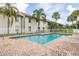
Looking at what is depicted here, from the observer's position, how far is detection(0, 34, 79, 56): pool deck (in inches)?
120

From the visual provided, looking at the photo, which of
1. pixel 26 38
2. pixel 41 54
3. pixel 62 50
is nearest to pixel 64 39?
pixel 62 50

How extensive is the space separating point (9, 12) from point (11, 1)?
0.20m

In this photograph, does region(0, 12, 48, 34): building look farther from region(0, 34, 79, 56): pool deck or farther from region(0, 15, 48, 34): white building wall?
region(0, 34, 79, 56): pool deck

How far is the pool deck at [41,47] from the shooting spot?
304cm

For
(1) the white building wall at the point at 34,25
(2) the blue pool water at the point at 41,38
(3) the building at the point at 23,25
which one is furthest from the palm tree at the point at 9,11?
(2) the blue pool water at the point at 41,38

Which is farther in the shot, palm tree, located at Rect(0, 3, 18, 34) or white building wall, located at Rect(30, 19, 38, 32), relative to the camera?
white building wall, located at Rect(30, 19, 38, 32)

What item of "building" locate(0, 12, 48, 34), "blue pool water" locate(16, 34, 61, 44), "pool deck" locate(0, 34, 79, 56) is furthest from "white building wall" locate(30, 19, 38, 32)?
"pool deck" locate(0, 34, 79, 56)

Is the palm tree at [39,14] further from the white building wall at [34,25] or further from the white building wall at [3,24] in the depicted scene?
the white building wall at [3,24]

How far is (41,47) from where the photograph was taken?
10.1ft

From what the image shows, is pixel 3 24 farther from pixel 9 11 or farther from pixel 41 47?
pixel 41 47

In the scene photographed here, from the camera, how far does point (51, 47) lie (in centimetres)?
308

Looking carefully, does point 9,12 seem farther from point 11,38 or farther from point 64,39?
point 64,39

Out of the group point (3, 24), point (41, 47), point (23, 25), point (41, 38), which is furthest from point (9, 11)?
A: point (41, 47)

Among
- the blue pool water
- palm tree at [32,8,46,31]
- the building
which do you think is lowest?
the blue pool water
